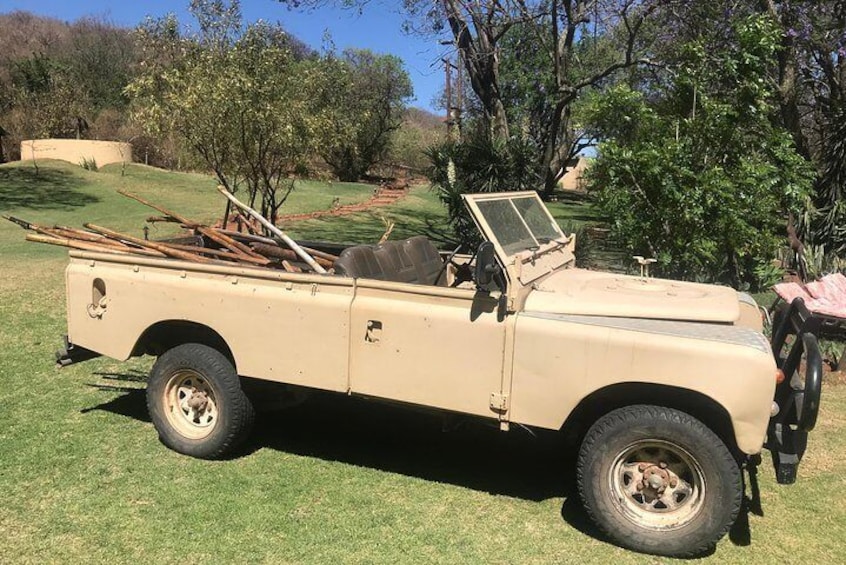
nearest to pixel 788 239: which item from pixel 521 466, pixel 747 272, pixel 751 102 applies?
pixel 747 272

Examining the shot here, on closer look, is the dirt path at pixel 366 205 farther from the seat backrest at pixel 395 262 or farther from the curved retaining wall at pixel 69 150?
the seat backrest at pixel 395 262

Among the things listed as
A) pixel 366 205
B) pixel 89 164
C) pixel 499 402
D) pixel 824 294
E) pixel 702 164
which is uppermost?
pixel 89 164

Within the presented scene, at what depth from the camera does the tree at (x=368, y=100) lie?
114ft

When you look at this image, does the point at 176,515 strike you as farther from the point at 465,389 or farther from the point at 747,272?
the point at 747,272

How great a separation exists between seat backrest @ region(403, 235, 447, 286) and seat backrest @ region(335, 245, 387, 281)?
437 millimetres

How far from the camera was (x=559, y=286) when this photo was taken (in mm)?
4125

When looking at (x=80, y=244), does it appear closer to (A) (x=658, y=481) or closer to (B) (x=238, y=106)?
(A) (x=658, y=481)

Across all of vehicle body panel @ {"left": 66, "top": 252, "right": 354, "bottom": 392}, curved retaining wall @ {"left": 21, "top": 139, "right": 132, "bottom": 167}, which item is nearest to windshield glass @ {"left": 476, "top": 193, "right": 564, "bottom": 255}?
vehicle body panel @ {"left": 66, "top": 252, "right": 354, "bottom": 392}

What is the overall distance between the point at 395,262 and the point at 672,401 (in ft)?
6.80

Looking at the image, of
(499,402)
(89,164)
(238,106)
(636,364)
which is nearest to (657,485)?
(636,364)

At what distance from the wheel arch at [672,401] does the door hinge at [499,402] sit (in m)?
0.33

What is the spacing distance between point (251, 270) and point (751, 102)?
5803 mm

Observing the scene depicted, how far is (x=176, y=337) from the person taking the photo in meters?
4.72

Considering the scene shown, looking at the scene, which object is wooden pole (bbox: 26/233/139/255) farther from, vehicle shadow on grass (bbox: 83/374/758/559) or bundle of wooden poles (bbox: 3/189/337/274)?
vehicle shadow on grass (bbox: 83/374/758/559)
